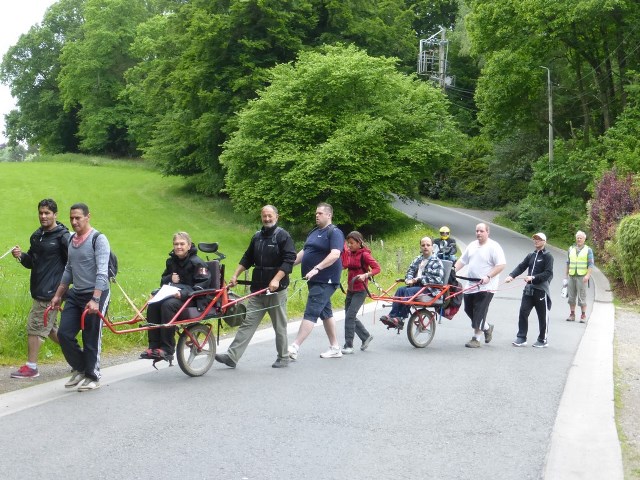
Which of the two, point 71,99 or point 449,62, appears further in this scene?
point 71,99

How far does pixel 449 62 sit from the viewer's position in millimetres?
73875

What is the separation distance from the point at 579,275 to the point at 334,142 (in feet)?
77.8

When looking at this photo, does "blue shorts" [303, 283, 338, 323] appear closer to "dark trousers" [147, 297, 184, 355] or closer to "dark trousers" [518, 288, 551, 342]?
"dark trousers" [147, 297, 184, 355]

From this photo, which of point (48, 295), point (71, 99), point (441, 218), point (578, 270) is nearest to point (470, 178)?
point (441, 218)

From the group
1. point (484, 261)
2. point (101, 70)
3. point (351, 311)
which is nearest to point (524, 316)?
point (484, 261)

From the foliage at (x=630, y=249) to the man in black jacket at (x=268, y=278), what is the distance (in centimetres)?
1444

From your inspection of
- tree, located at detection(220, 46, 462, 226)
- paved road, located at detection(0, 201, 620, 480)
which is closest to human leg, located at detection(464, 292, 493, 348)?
paved road, located at detection(0, 201, 620, 480)

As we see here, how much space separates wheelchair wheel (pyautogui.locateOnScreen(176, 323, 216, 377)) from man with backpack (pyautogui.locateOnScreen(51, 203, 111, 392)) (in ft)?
3.21

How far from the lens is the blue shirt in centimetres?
1066

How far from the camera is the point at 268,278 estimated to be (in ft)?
33.2

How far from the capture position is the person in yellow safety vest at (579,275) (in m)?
18.3

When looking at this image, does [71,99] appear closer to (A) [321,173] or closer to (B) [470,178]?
(B) [470,178]

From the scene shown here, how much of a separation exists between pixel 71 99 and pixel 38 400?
75.3m

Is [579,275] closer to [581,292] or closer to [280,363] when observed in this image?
[581,292]
